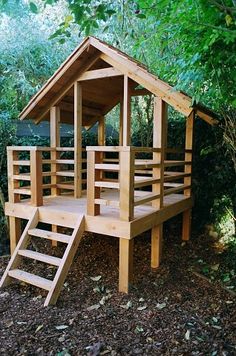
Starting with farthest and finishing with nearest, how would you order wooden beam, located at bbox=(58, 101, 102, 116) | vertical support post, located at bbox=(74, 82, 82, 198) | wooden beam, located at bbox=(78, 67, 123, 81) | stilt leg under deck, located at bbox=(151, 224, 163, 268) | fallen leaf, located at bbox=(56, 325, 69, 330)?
wooden beam, located at bbox=(58, 101, 102, 116) < vertical support post, located at bbox=(74, 82, 82, 198) < wooden beam, located at bbox=(78, 67, 123, 81) < stilt leg under deck, located at bbox=(151, 224, 163, 268) < fallen leaf, located at bbox=(56, 325, 69, 330)

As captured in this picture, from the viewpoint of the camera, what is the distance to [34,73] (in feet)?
23.3

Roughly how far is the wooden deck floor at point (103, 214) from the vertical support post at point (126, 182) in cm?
14

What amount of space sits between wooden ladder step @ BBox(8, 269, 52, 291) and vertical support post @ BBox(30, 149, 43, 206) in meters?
1.02

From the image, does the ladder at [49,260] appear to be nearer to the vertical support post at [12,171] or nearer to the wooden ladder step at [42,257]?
the wooden ladder step at [42,257]

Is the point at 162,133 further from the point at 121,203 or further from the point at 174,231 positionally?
the point at 174,231

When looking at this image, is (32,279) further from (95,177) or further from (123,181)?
(123,181)

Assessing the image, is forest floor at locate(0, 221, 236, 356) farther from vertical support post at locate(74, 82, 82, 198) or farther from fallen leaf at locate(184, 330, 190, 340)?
vertical support post at locate(74, 82, 82, 198)

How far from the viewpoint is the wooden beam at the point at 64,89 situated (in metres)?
4.82

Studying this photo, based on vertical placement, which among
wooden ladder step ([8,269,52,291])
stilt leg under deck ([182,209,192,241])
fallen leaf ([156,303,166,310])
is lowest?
fallen leaf ([156,303,166,310])

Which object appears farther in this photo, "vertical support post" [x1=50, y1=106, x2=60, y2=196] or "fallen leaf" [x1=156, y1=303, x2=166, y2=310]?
"vertical support post" [x1=50, y1=106, x2=60, y2=196]

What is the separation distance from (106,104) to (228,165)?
2.80 meters

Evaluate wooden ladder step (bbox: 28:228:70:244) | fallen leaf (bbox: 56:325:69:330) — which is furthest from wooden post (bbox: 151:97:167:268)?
fallen leaf (bbox: 56:325:69:330)

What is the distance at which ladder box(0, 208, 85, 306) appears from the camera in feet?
11.6

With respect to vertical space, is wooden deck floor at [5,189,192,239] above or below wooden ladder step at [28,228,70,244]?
above
